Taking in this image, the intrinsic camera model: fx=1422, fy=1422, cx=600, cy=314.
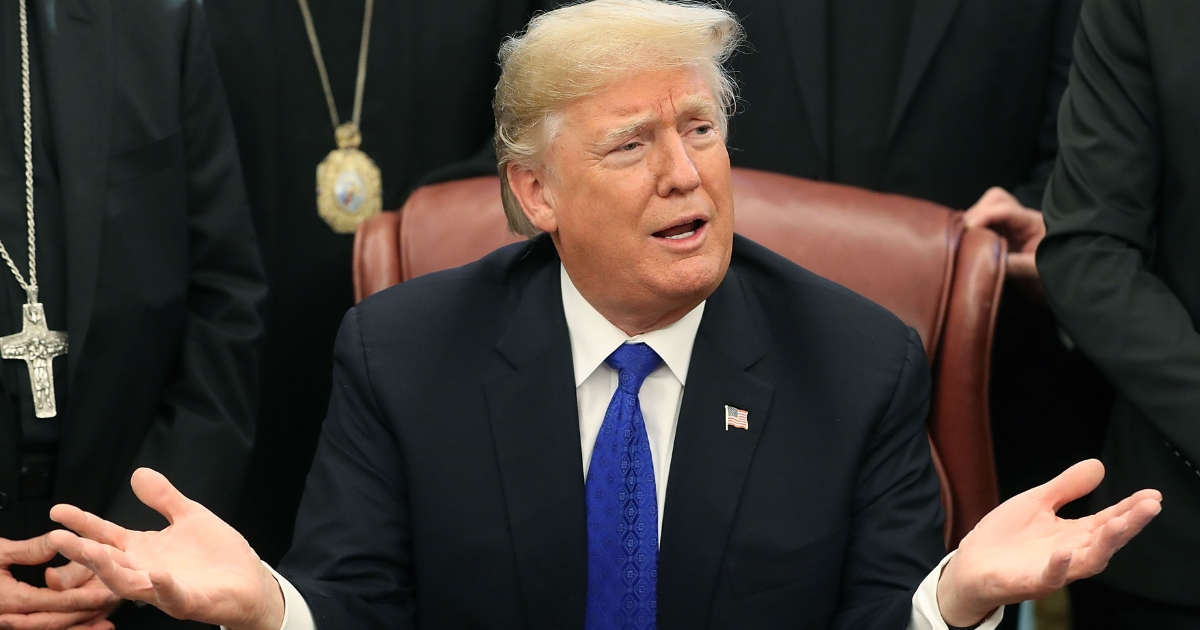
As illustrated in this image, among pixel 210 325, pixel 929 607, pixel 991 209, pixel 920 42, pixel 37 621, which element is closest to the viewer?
pixel 929 607

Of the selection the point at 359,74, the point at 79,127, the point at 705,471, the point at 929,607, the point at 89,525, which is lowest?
the point at 929,607

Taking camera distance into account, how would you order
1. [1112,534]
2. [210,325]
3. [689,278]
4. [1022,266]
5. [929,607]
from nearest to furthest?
[1112,534], [929,607], [689,278], [210,325], [1022,266]

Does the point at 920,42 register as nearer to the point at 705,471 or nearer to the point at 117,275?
the point at 705,471

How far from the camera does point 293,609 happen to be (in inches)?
76.9

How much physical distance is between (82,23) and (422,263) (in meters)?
0.70

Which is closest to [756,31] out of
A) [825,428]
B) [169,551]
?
[825,428]

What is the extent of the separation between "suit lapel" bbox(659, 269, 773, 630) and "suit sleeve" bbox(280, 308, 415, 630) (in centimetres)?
42

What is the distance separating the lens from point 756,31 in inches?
116

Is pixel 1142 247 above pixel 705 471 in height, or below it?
above

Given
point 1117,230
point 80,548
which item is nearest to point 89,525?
point 80,548

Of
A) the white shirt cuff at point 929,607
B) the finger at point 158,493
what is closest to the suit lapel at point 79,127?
the finger at point 158,493

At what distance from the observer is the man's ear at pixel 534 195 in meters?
2.23

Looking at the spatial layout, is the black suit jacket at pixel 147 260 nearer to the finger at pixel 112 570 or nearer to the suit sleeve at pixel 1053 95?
the finger at pixel 112 570

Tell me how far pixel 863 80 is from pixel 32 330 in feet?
5.58
